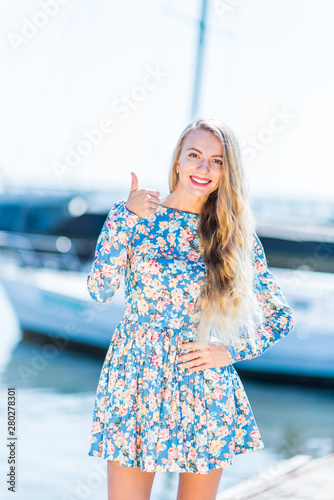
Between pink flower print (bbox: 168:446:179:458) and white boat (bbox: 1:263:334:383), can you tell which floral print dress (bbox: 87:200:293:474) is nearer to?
pink flower print (bbox: 168:446:179:458)

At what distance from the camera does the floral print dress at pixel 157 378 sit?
1751 millimetres

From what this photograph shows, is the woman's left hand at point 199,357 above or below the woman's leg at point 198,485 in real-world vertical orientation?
above

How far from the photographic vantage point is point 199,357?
1.80 meters

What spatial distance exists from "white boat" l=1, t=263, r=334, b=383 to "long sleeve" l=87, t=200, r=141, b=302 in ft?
21.5

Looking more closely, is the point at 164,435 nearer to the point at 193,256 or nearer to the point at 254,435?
the point at 254,435

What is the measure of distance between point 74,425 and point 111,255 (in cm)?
428

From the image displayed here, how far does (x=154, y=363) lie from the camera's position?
5.85 ft

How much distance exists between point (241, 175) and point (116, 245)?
47 centimetres

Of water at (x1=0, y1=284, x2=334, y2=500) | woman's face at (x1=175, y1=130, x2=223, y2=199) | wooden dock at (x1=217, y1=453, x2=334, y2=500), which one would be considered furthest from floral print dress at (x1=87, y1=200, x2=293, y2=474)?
water at (x1=0, y1=284, x2=334, y2=500)

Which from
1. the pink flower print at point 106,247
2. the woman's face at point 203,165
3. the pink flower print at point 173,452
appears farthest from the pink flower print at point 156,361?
the woman's face at point 203,165

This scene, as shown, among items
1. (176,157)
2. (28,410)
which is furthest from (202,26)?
(176,157)

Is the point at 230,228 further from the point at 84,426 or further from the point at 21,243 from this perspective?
the point at 21,243

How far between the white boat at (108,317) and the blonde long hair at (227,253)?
634 cm

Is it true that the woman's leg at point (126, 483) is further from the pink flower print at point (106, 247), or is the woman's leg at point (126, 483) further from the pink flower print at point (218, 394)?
the pink flower print at point (106, 247)
